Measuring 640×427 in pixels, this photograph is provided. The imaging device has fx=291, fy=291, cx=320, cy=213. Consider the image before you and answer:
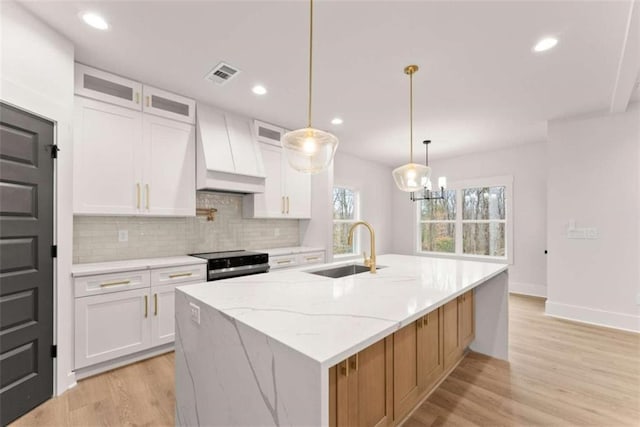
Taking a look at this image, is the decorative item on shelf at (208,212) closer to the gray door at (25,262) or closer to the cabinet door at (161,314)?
the cabinet door at (161,314)

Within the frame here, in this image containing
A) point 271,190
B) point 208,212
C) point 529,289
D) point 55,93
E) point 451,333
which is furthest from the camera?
point 529,289

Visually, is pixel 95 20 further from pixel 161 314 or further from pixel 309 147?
pixel 161 314

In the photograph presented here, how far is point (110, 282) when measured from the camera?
2.41 meters

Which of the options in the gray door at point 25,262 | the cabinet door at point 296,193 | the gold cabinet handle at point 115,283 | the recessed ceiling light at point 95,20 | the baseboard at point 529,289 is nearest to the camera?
the gray door at point 25,262

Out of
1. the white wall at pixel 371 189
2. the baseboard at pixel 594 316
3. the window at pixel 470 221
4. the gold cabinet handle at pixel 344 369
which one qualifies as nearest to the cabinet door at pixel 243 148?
the white wall at pixel 371 189

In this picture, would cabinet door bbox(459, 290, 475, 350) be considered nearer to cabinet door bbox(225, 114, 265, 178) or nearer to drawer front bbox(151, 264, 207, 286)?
drawer front bbox(151, 264, 207, 286)

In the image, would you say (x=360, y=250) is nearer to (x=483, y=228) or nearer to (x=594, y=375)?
(x=483, y=228)

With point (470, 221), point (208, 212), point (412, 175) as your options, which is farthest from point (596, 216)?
point (208, 212)

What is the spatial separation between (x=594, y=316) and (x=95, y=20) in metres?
5.70

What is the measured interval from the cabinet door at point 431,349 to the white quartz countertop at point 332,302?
0.93 ft

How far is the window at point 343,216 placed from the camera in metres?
5.45

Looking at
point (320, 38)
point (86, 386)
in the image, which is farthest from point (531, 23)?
point (86, 386)

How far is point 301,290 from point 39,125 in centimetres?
212

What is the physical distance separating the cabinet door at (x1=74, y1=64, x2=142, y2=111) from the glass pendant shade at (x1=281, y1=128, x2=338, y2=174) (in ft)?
5.78
